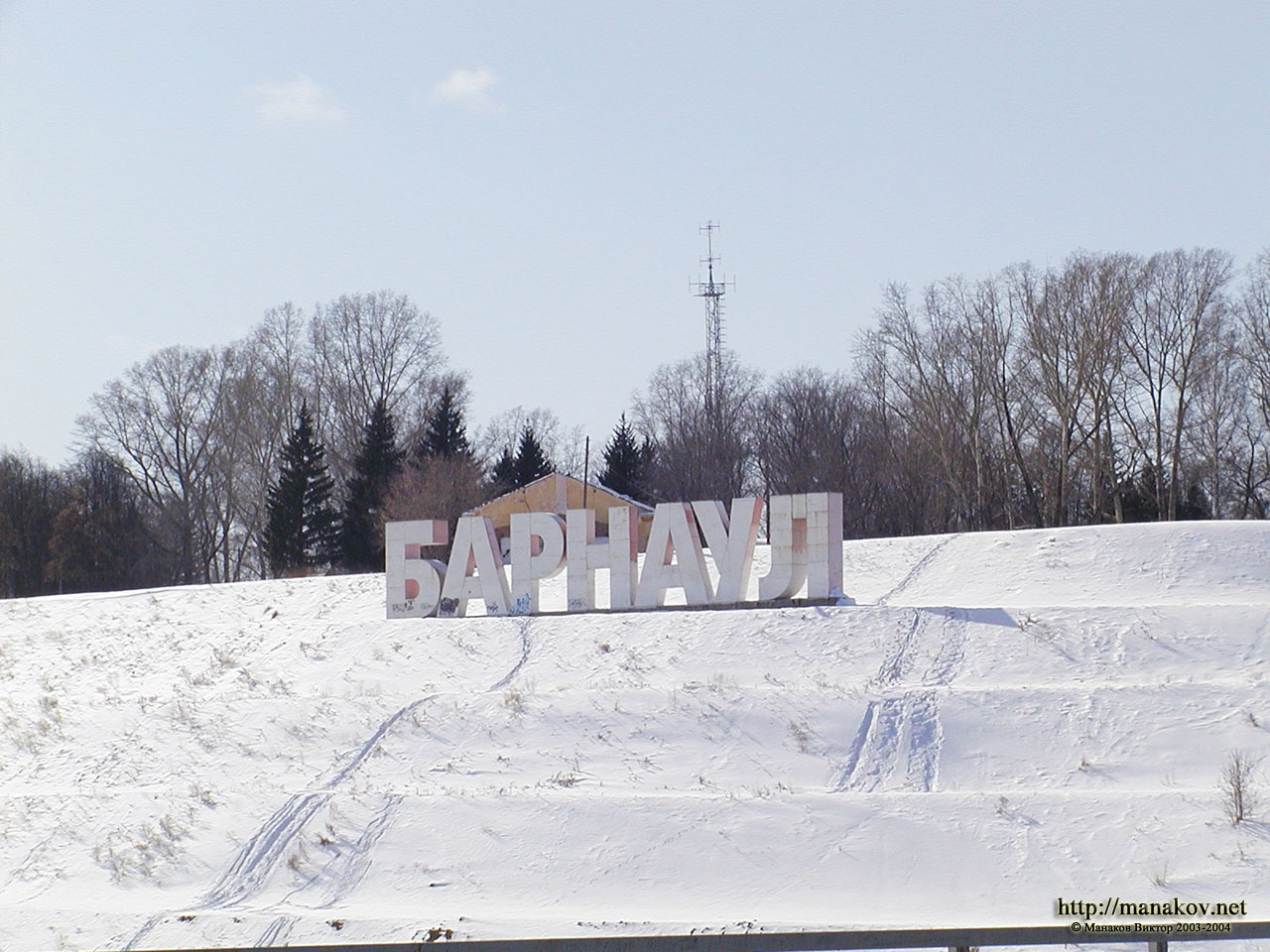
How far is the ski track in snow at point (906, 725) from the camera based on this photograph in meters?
17.8

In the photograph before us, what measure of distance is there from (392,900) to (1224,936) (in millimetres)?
10125

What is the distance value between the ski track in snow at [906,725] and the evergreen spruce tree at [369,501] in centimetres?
4194

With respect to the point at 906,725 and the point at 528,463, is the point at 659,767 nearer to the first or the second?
the point at 906,725

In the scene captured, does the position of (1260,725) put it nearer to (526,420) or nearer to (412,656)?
(412,656)

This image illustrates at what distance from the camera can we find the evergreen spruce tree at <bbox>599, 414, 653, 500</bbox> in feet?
248

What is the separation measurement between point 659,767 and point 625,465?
189 feet

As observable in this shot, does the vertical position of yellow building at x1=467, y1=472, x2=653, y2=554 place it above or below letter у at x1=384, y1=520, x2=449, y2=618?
above

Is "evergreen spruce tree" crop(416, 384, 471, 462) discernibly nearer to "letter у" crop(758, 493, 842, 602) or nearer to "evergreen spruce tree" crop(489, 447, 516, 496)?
"evergreen spruce tree" crop(489, 447, 516, 496)

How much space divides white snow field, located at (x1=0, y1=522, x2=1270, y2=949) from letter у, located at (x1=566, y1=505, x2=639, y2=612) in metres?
1.37

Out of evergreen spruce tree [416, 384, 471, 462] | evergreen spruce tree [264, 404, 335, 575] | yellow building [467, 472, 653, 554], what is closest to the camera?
yellow building [467, 472, 653, 554]

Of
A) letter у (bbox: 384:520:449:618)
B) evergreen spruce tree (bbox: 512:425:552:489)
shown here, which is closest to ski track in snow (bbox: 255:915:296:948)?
letter у (bbox: 384:520:449:618)

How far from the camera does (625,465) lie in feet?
250

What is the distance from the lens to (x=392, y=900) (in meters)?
15.2

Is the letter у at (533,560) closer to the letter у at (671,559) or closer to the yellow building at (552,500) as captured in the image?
the letter у at (671,559)
